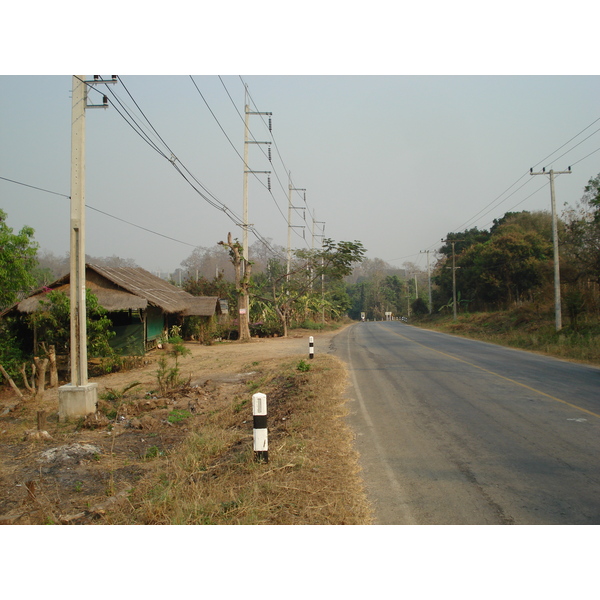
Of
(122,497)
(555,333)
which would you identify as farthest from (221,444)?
(555,333)

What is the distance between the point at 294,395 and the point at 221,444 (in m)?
3.69

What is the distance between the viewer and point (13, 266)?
43.2 ft

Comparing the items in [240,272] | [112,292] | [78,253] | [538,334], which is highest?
[240,272]

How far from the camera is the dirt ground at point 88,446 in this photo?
5188mm

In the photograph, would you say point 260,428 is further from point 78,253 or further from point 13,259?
point 13,259

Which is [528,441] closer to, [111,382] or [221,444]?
[221,444]

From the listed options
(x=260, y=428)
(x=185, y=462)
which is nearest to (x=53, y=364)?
(x=185, y=462)

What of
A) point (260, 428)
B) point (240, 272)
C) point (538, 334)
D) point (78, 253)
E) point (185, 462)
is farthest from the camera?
point (240, 272)

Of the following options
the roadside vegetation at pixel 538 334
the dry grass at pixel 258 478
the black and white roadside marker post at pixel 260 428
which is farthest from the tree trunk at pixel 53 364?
the roadside vegetation at pixel 538 334

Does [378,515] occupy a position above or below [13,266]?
below

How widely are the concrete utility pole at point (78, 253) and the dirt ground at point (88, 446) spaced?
396 mm

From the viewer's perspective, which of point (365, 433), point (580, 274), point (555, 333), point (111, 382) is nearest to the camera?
point (365, 433)

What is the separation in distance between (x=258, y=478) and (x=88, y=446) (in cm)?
367

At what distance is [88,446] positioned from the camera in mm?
7461
